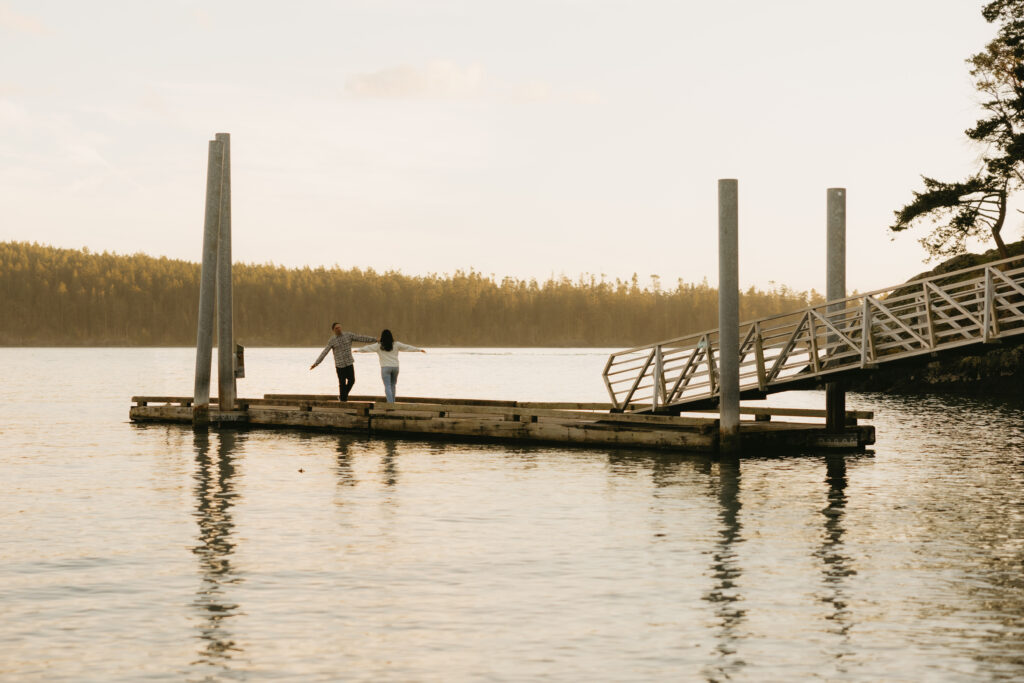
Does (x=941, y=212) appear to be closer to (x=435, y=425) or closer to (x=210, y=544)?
(x=435, y=425)

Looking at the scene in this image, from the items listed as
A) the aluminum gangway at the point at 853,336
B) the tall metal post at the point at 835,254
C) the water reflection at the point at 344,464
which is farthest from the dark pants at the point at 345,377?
the tall metal post at the point at 835,254

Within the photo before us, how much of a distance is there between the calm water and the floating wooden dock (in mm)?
688

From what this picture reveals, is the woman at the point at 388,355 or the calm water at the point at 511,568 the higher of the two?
the woman at the point at 388,355

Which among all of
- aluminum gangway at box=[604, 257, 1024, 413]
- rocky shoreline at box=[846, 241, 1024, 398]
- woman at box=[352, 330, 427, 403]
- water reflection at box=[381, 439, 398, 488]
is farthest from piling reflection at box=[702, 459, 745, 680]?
rocky shoreline at box=[846, 241, 1024, 398]

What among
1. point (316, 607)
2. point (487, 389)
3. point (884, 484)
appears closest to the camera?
point (316, 607)

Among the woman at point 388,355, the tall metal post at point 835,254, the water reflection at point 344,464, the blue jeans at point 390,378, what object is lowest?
the water reflection at point 344,464

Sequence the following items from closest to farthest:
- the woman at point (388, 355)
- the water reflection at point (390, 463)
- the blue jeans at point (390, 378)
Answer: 1. the water reflection at point (390, 463)
2. the woman at point (388, 355)
3. the blue jeans at point (390, 378)

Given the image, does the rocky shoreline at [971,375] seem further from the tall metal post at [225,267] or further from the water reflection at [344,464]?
the tall metal post at [225,267]

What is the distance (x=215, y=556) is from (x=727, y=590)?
18.8 feet

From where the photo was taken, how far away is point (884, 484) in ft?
69.1

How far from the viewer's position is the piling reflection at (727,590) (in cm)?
935

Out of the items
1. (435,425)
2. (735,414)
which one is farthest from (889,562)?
(435,425)

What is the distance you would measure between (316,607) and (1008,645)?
5.84 m

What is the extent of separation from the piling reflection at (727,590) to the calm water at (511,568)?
1.6 inches
